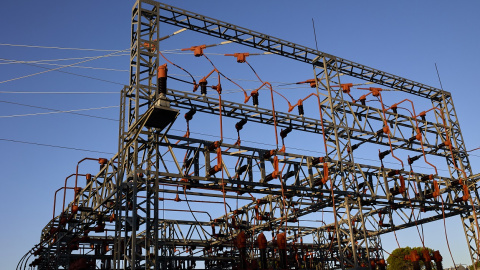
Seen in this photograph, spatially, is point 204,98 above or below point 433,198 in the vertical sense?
above

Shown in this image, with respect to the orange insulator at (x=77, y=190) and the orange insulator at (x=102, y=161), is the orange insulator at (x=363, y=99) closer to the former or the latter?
the orange insulator at (x=102, y=161)

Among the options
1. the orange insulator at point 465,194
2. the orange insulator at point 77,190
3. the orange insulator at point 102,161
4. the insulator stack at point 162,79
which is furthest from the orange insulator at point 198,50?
the orange insulator at point 465,194

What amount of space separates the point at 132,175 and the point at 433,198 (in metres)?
19.3

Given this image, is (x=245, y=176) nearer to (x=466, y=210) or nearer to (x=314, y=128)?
(x=314, y=128)

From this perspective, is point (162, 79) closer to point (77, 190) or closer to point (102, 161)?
point (102, 161)

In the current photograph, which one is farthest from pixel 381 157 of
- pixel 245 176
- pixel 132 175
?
pixel 132 175

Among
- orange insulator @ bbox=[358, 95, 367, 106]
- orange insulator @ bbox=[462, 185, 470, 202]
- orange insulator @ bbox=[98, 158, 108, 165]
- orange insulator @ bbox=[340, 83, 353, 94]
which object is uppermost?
orange insulator @ bbox=[340, 83, 353, 94]

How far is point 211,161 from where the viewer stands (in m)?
18.5

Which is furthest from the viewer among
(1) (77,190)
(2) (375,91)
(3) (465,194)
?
(3) (465,194)

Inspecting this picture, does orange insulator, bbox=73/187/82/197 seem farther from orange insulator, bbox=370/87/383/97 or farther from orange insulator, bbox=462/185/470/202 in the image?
orange insulator, bbox=462/185/470/202

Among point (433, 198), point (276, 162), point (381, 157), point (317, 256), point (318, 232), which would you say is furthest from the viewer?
point (317, 256)

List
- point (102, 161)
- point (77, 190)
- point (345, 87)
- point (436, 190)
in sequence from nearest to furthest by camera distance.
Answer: point (102, 161)
point (77, 190)
point (345, 87)
point (436, 190)

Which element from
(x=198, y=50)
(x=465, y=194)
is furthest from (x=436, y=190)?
(x=198, y=50)

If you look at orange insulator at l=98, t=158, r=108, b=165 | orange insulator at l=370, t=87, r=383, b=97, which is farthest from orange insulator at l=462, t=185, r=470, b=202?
orange insulator at l=98, t=158, r=108, b=165
